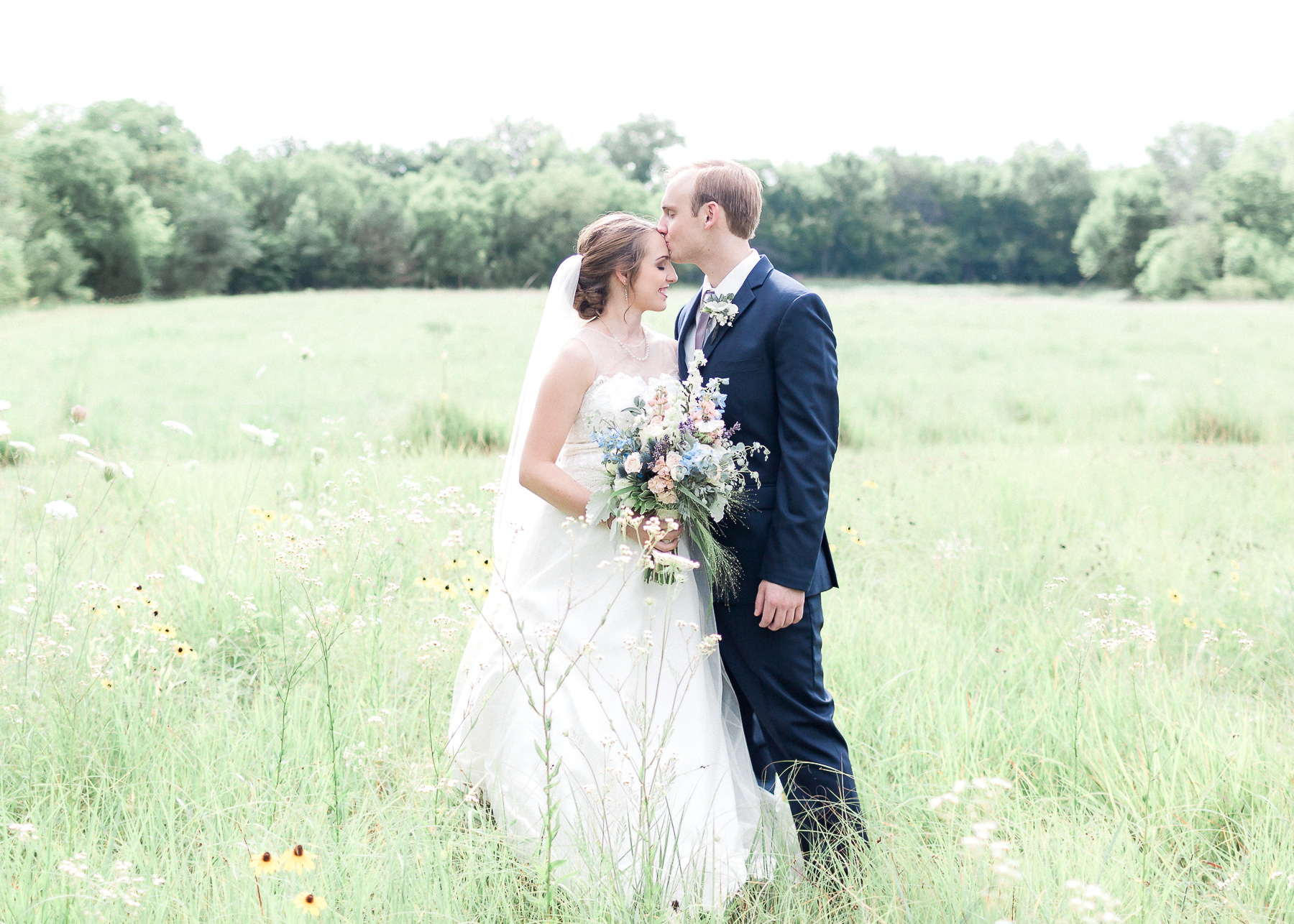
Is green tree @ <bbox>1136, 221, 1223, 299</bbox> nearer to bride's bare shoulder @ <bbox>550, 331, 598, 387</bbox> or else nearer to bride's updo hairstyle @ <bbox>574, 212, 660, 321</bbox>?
bride's updo hairstyle @ <bbox>574, 212, 660, 321</bbox>

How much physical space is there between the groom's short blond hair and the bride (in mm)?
240

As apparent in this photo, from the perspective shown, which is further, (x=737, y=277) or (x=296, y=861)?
(x=737, y=277)

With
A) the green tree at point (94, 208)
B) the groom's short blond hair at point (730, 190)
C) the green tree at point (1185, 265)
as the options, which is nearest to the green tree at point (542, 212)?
the green tree at point (94, 208)

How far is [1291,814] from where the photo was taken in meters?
2.99

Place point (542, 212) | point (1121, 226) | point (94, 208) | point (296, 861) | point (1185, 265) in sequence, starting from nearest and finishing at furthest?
point (296, 861) → point (94, 208) → point (1185, 265) → point (542, 212) → point (1121, 226)

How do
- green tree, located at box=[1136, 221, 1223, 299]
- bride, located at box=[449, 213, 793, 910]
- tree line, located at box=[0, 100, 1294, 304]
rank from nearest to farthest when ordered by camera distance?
bride, located at box=[449, 213, 793, 910] → tree line, located at box=[0, 100, 1294, 304] → green tree, located at box=[1136, 221, 1223, 299]

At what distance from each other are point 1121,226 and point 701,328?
68.7 m

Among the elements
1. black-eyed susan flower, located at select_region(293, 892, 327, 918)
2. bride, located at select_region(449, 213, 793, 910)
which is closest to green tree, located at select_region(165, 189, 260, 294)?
bride, located at select_region(449, 213, 793, 910)

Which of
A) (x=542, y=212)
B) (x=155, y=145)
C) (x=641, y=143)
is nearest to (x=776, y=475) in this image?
(x=542, y=212)

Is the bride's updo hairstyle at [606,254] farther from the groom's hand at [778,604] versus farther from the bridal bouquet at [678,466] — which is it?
the groom's hand at [778,604]

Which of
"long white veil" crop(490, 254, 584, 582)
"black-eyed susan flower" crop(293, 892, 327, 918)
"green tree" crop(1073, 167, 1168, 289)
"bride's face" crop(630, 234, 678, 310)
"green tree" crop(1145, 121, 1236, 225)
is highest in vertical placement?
"green tree" crop(1145, 121, 1236, 225)

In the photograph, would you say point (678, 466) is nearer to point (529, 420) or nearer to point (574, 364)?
point (574, 364)

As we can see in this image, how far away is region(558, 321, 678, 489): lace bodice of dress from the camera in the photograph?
9.96 ft

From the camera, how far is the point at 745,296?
9.81 ft
